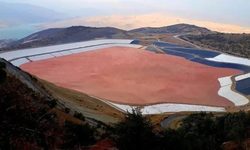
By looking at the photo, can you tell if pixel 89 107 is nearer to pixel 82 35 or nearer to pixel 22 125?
pixel 22 125

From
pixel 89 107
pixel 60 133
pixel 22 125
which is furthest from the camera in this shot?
pixel 89 107

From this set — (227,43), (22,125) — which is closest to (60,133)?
(22,125)

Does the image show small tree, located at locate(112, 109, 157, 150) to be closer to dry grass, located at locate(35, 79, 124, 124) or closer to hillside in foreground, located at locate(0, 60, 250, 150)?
hillside in foreground, located at locate(0, 60, 250, 150)

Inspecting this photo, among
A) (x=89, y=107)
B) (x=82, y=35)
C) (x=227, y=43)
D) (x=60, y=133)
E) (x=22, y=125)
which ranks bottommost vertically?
(x=89, y=107)

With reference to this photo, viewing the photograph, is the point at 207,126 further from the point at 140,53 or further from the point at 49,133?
the point at 140,53

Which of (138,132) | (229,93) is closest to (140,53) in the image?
(229,93)

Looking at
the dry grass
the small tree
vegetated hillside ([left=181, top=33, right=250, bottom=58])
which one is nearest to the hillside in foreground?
the small tree

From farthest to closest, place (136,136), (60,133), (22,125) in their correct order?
(136,136) < (60,133) < (22,125)

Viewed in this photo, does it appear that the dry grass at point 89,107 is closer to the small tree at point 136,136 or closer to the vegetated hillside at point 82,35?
the small tree at point 136,136
